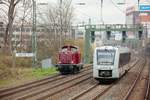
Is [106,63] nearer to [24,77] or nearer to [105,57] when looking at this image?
[105,57]

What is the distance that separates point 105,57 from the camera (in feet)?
112

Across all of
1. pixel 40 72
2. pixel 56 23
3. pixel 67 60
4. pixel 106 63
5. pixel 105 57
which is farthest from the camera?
pixel 56 23

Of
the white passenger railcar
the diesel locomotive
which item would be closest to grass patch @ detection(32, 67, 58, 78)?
the diesel locomotive

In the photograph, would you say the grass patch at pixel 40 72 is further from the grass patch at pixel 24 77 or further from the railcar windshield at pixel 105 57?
the railcar windshield at pixel 105 57

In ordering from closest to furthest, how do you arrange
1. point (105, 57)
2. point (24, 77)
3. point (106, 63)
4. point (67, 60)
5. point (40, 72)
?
1. point (106, 63)
2. point (105, 57)
3. point (24, 77)
4. point (40, 72)
5. point (67, 60)

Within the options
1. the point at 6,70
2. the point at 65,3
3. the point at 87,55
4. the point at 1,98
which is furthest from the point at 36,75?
the point at 65,3

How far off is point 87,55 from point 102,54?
38.9 metres

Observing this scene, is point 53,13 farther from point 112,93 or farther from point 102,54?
point 112,93

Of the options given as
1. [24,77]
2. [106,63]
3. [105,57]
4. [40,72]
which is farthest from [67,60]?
[106,63]

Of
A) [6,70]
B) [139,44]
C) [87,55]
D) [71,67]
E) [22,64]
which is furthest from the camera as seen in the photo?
[139,44]

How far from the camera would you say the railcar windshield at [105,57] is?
111 ft

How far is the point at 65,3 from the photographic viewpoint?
8138 cm

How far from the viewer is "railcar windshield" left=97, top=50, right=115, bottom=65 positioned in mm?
33938

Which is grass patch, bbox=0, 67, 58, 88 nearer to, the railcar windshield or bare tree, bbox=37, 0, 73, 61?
the railcar windshield
